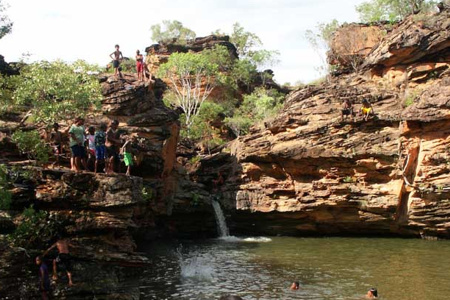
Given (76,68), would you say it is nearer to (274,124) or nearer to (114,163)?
(114,163)

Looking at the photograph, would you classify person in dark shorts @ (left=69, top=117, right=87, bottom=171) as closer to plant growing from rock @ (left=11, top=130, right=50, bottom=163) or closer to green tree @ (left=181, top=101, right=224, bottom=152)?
plant growing from rock @ (left=11, top=130, right=50, bottom=163)

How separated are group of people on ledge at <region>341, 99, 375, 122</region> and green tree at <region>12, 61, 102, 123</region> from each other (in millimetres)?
14513

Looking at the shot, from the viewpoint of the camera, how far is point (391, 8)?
39.9m

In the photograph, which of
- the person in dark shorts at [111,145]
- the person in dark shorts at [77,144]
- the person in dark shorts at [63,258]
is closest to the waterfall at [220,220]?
the person in dark shorts at [111,145]

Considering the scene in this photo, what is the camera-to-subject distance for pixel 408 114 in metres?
23.6

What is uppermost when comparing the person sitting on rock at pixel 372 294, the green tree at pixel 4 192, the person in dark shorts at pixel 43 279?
the green tree at pixel 4 192

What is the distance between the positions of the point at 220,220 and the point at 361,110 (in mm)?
11380

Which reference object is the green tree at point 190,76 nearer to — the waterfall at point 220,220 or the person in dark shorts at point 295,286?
the waterfall at point 220,220

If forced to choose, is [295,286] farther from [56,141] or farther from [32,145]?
[56,141]

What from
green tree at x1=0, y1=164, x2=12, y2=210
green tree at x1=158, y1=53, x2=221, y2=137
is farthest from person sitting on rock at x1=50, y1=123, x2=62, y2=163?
green tree at x1=158, y1=53, x2=221, y2=137

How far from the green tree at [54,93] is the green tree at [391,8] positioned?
27221 millimetres

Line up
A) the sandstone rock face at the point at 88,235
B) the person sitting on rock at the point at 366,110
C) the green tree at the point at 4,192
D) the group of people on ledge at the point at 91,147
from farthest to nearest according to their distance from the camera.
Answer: the person sitting on rock at the point at 366,110 → the group of people on ledge at the point at 91,147 → the green tree at the point at 4,192 → the sandstone rock face at the point at 88,235

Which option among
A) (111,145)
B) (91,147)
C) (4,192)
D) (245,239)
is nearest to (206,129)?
(245,239)

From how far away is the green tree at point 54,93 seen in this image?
19.1 m
